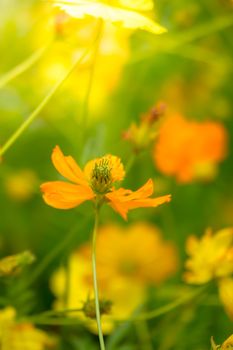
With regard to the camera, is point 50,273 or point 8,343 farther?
point 50,273

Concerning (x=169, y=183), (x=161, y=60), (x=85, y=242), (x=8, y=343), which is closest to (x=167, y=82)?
(x=161, y=60)

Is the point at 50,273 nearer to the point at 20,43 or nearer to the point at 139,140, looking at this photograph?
the point at 139,140

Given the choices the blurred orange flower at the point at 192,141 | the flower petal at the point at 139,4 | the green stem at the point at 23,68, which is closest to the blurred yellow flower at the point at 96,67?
the blurred orange flower at the point at 192,141

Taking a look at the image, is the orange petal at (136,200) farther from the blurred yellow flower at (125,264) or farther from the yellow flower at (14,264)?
the blurred yellow flower at (125,264)

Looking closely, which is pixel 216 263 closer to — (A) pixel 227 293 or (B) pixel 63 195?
(A) pixel 227 293

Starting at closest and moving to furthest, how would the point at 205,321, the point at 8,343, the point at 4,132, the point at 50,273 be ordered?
the point at 8,343 < the point at 205,321 < the point at 50,273 < the point at 4,132

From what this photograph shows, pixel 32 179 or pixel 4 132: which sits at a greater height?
pixel 4 132

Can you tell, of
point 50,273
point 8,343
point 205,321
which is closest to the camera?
point 8,343

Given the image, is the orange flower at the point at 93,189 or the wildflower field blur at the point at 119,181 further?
the wildflower field blur at the point at 119,181
